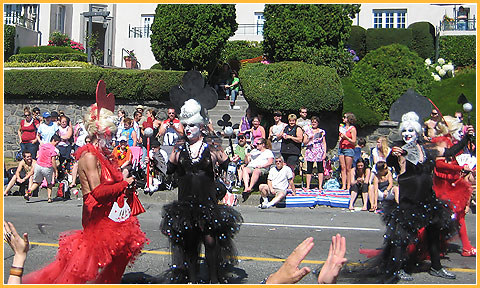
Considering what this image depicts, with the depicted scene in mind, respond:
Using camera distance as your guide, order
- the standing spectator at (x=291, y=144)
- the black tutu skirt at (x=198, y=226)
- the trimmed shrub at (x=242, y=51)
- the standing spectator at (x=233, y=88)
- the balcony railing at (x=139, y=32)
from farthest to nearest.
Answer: the balcony railing at (x=139, y=32) < the trimmed shrub at (x=242, y=51) < the standing spectator at (x=233, y=88) < the standing spectator at (x=291, y=144) < the black tutu skirt at (x=198, y=226)

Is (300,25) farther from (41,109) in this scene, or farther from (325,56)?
(41,109)

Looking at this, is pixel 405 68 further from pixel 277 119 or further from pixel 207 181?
pixel 207 181

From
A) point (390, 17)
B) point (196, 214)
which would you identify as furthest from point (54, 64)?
point (196, 214)

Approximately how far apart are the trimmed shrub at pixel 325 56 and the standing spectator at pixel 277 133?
5.63 meters

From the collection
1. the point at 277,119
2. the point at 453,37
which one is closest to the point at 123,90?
the point at 277,119

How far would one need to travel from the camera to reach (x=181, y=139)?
5664mm

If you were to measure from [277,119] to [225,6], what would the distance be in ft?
23.3

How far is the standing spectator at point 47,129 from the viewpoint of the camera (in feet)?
42.5

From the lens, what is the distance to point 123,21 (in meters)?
30.7

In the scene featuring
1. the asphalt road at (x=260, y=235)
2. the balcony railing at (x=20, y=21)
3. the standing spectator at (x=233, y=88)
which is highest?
the balcony railing at (x=20, y=21)

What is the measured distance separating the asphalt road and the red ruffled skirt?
0.89 meters

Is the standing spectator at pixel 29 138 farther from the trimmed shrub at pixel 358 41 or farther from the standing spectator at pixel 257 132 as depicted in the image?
the trimmed shrub at pixel 358 41

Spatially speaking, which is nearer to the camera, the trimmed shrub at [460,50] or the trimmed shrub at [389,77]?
the trimmed shrub at [389,77]

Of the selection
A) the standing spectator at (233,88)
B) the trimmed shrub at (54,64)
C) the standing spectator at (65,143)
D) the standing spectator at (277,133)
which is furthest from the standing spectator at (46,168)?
the trimmed shrub at (54,64)
